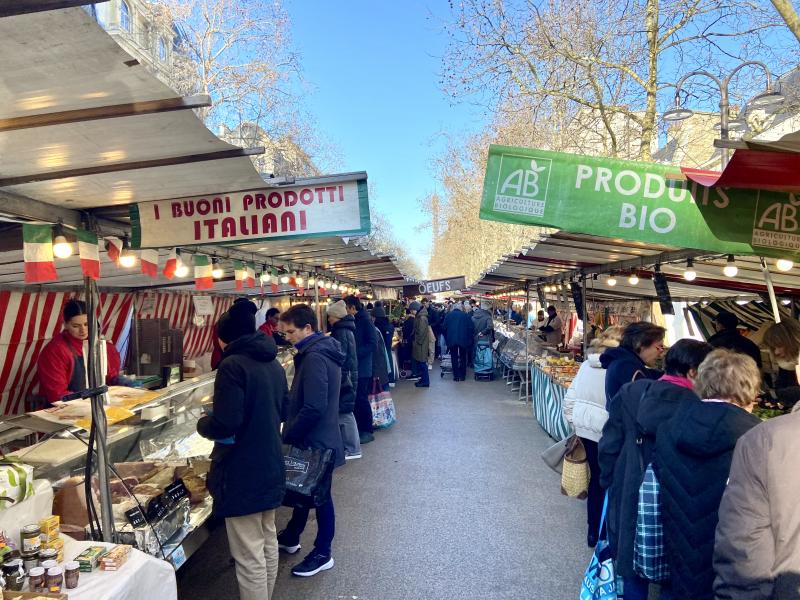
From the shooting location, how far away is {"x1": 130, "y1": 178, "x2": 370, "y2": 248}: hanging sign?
3.30m

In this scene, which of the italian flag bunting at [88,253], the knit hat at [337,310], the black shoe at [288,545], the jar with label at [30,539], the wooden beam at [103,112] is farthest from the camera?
the knit hat at [337,310]

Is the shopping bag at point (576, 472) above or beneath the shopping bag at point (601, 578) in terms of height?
above

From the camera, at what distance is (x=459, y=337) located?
13.1 metres

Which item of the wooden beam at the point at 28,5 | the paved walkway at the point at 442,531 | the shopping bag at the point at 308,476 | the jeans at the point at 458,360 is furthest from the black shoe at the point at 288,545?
the jeans at the point at 458,360

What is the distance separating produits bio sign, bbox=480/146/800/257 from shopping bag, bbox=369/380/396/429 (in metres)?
5.51

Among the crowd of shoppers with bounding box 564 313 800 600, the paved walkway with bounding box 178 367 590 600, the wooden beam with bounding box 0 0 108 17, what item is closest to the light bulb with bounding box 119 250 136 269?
the paved walkway with bounding box 178 367 590 600

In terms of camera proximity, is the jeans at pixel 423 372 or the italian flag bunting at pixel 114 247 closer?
the italian flag bunting at pixel 114 247

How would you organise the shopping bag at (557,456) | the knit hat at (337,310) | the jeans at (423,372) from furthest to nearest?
the jeans at (423,372)
the knit hat at (337,310)
the shopping bag at (557,456)

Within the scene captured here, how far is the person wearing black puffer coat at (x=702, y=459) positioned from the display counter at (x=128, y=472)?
8.41 feet

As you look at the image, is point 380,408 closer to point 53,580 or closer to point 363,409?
point 363,409

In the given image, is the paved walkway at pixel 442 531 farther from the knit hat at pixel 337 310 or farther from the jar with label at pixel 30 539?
the knit hat at pixel 337 310

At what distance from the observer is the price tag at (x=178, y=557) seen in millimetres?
3168

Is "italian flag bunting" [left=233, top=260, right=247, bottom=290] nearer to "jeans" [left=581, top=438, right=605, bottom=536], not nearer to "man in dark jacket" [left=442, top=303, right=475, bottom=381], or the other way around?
"jeans" [left=581, top=438, right=605, bottom=536]

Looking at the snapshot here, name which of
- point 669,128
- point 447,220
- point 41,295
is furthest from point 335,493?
point 447,220
